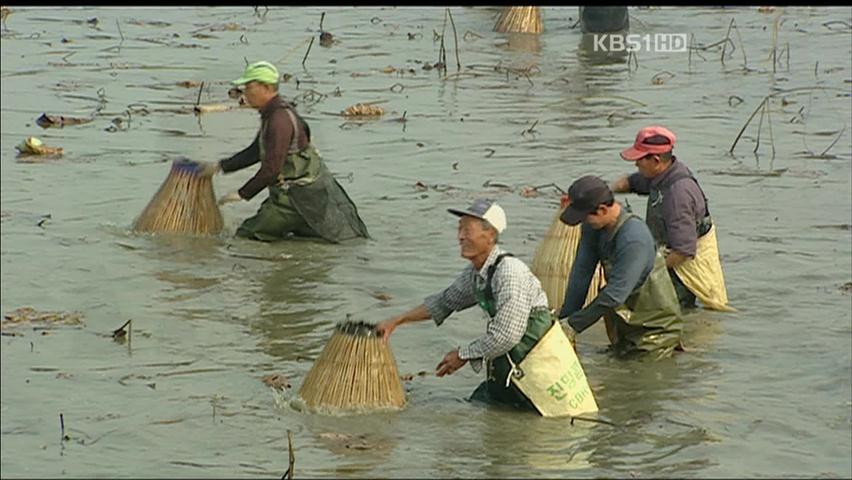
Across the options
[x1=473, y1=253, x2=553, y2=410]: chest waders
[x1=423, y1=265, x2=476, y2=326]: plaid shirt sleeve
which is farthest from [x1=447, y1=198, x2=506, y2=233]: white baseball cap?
[x1=423, y1=265, x2=476, y2=326]: plaid shirt sleeve

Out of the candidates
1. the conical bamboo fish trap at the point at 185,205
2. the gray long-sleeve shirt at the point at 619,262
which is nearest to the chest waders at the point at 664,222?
the gray long-sleeve shirt at the point at 619,262

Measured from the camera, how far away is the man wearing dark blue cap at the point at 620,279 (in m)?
8.77

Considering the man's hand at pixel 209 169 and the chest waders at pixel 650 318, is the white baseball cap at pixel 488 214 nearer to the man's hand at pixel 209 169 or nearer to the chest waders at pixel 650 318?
the chest waders at pixel 650 318

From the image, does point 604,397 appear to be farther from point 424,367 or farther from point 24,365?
point 24,365

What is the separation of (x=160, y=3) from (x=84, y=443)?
15.5 metres

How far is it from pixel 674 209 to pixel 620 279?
98 centimetres

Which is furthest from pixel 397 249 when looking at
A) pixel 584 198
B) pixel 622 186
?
pixel 584 198

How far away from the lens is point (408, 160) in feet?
47.8

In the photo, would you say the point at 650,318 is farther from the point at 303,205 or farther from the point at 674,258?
the point at 303,205

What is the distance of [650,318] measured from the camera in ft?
30.5

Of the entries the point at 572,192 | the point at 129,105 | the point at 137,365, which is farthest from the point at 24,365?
the point at 129,105

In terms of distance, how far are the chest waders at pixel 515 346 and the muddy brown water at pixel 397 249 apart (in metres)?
0.12

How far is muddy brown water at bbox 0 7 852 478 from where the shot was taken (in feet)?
26.3

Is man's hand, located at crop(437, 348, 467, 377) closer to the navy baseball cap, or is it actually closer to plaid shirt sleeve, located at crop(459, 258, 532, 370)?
plaid shirt sleeve, located at crop(459, 258, 532, 370)
